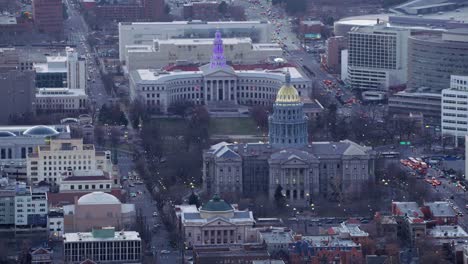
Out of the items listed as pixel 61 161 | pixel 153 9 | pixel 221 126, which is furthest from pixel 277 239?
pixel 153 9

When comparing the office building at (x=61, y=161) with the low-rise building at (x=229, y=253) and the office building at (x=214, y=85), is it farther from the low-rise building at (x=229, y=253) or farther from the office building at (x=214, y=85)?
the office building at (x=214, y=85)

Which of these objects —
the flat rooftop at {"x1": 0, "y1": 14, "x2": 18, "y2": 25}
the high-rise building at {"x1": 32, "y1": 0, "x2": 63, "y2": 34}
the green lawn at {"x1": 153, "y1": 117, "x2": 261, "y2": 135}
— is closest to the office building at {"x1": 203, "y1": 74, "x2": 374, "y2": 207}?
the green lawn at {"x1": 153, "y1": 117, "x2": 261, "y2": 135}

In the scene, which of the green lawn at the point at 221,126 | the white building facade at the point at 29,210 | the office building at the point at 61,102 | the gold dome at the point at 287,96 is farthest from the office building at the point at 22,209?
the office building at the point at 61,102

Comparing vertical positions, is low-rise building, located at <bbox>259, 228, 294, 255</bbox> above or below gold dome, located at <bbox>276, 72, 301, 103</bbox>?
below

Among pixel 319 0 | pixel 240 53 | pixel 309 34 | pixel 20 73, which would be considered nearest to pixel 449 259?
pixel 20 73

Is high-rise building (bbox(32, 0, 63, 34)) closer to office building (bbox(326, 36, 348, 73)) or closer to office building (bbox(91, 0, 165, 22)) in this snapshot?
office building (bbox(91, 0, 165, 22))

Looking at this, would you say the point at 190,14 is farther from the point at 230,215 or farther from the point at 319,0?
the point at 230,215
